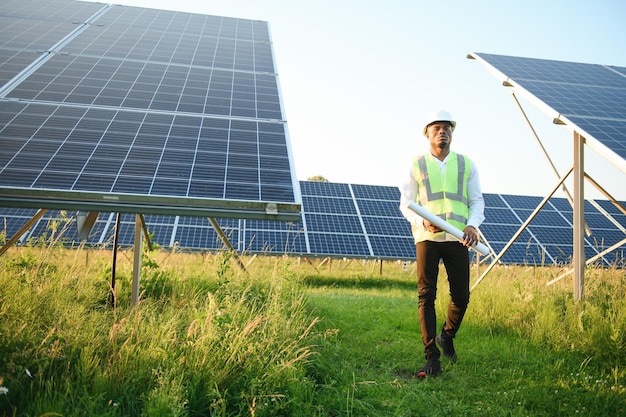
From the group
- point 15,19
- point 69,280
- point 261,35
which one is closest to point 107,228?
point 15,19

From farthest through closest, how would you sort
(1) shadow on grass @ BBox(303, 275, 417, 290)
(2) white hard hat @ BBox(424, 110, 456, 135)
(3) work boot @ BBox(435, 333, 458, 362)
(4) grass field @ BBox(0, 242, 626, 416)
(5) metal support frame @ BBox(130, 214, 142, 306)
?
(1) shadow on grass @ BBox(303, 275, 417, 290) < (5) metal support frame @ BBox(130, 214, 142, 306) < (3) work boot @ BBox(435, 333, 458, 362) < (2) white hard hat @ BBox(424, 110, 456, 135) < (4) grass field @ BBox(0, 242, 626, 416)

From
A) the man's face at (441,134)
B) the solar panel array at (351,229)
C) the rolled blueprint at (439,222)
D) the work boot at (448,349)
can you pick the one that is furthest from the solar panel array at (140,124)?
the solar panel array at (351,229)

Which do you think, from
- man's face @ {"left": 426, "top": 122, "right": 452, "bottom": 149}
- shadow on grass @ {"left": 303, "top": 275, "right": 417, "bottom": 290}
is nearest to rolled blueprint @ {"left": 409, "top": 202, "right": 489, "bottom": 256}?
man's face @ {"left": 426, "top": 122, "right": 452, "bottom": 149}

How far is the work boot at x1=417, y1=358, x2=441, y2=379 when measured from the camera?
486 centimetres

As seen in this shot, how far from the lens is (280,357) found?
438 cm

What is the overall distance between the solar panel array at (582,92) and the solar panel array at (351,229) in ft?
12.1

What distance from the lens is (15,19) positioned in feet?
38.7

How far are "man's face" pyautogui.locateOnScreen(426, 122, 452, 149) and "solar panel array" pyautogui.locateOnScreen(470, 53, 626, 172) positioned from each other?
7.12 feet

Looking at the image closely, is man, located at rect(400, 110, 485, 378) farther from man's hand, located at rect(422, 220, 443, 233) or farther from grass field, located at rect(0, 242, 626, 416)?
grass field, located at rect(0, 242, 626, 416)

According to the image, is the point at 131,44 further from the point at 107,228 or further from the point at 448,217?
the point at 448,217

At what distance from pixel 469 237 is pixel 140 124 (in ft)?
13.1

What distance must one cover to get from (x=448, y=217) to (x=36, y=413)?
3561mm

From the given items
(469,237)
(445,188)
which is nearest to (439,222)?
(469,237)

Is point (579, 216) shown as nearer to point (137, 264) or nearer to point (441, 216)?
point (441, 216)
